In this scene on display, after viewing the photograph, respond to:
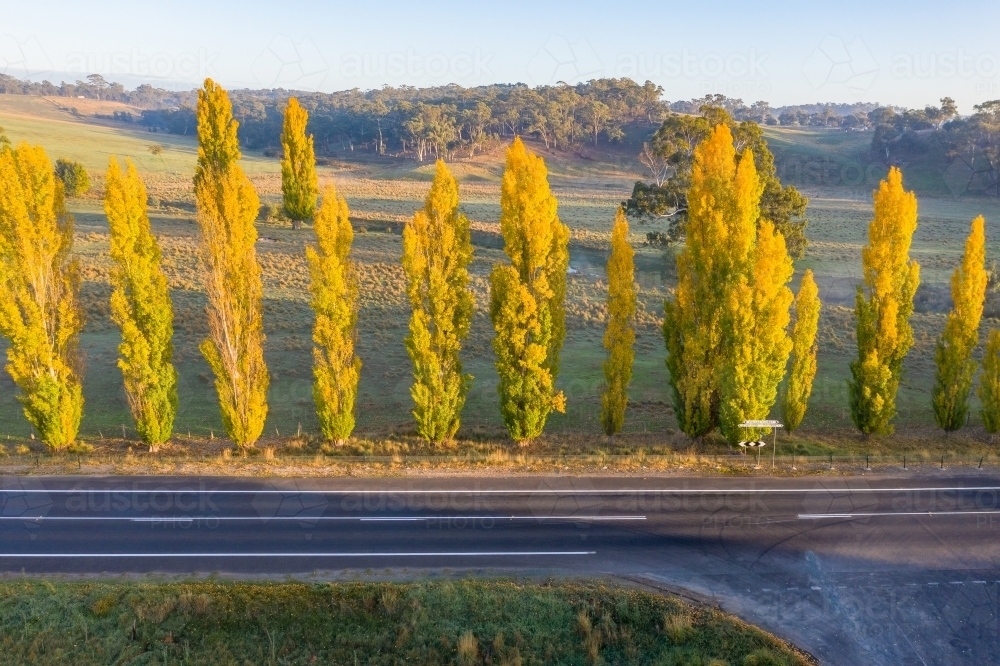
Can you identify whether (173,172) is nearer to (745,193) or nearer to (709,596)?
(745,193)

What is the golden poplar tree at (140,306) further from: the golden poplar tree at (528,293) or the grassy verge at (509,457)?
the golden poplar tree at (528,293)

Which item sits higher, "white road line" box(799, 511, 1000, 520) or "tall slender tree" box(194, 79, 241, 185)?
"tall slender tree" box(194, 79, 241, 185)

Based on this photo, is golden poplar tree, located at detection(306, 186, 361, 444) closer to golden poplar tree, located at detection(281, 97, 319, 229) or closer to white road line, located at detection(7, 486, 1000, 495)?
white road line, located at detection(7, 486, 1000, 495)

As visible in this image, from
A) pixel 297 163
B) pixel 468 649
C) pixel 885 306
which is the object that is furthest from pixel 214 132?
pixel 885 306

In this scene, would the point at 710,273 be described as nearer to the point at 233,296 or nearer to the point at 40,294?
the point at 233,296

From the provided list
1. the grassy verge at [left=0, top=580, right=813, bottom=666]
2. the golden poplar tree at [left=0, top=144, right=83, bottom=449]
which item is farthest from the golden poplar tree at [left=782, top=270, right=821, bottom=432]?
the golden poplar tree at [left=0, top=144, right=83, bottom=449]

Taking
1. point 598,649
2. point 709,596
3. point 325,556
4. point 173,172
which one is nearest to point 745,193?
point 709,596

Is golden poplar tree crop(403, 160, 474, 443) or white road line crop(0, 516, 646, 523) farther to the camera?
golden poplar tree crop(403, 160, 474, 443)

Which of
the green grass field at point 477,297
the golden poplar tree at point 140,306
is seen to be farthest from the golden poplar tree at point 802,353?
the golden poplar tree at point 140,306
